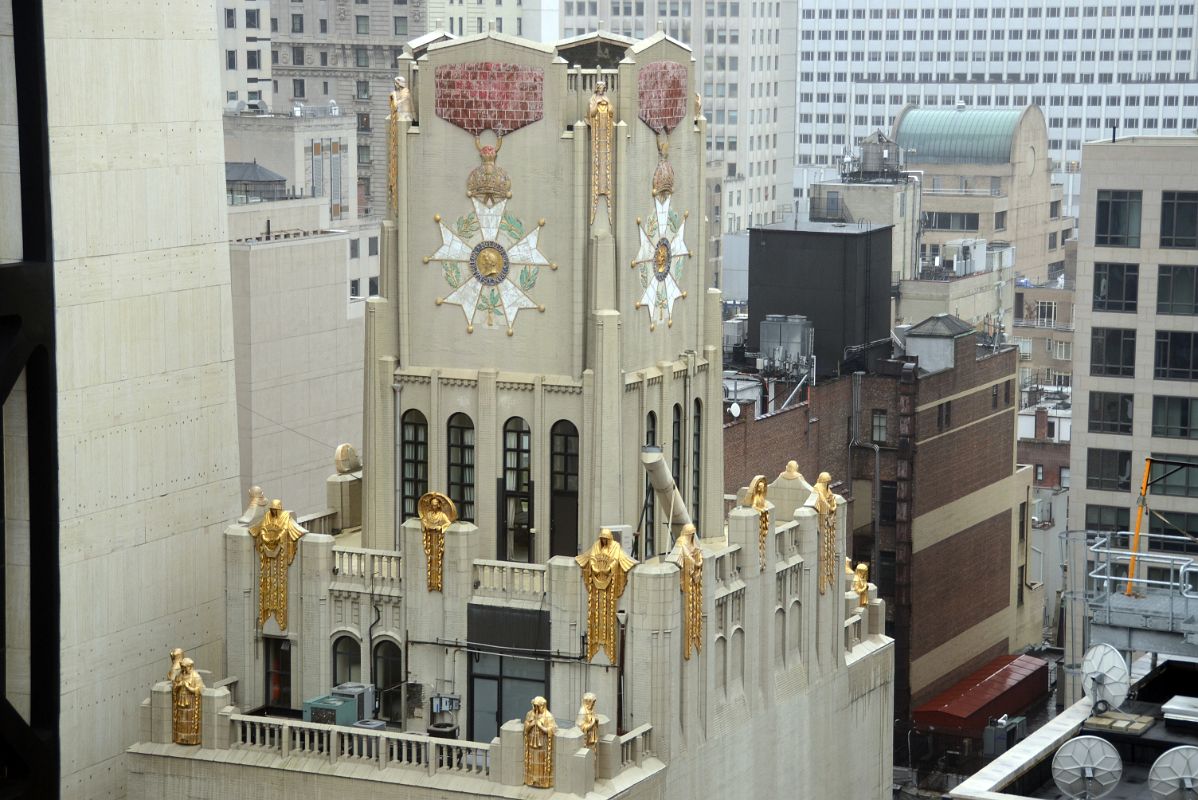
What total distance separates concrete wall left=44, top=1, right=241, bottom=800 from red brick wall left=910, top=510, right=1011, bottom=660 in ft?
230

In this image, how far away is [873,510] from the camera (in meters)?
134

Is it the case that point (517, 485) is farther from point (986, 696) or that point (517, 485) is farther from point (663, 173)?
point (986, 696)

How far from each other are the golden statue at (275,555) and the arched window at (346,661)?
1.57 metres

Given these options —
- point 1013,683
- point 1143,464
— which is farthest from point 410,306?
point 1013,683

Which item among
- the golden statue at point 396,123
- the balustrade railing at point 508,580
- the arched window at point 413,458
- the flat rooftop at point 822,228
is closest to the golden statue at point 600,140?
the golden statue at point 396,123

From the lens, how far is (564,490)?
65.6m

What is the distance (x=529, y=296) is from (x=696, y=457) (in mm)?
7703

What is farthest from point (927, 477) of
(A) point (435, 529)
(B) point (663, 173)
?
(A) point (435, 529)

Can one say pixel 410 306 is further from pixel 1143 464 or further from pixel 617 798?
pixel 1143 464

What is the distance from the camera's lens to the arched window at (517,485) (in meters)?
65.8

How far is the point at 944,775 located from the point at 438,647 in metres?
70.5

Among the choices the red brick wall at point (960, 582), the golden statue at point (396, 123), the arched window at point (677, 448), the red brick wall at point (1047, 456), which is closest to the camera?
the golden statue at point (396, 123)

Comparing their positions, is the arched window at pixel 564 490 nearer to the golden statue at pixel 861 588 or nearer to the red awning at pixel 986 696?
the golden statue at pixel 861 588

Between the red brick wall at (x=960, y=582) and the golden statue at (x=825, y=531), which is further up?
the golden statue at (x=825, y=531)
